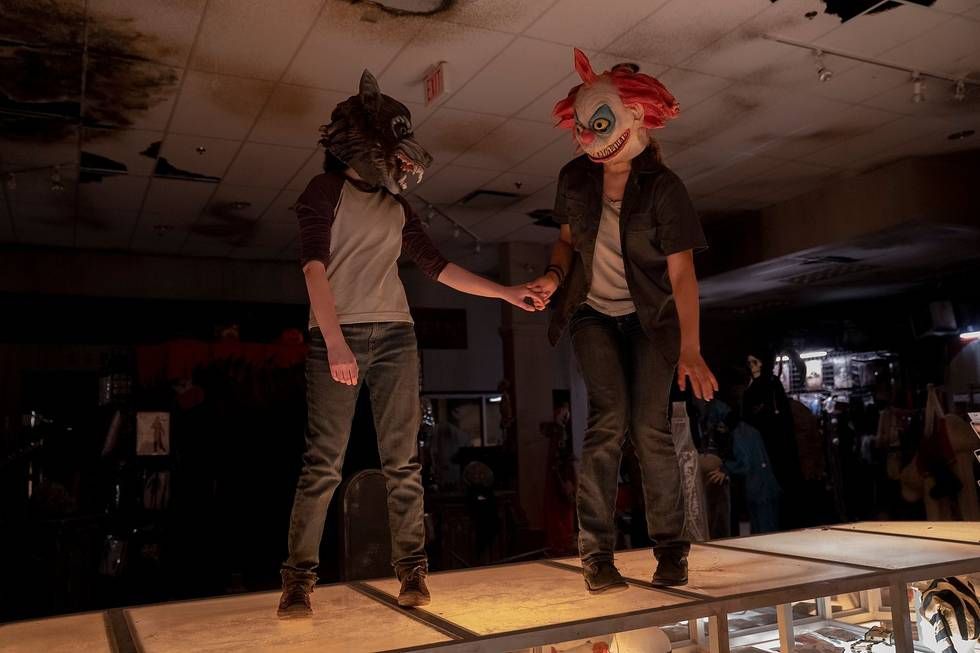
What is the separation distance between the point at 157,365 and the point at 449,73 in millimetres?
3244

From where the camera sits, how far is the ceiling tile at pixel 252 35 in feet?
13.9

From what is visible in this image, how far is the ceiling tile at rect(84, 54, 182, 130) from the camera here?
4.88m

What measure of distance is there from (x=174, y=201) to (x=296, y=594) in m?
6.03

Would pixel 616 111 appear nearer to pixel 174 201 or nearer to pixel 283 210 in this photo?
pixel 283 210

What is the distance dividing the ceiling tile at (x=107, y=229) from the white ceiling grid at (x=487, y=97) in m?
0.05

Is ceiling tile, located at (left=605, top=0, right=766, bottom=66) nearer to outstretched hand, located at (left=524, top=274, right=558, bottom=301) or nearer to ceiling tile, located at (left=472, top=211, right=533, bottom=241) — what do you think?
outstretched hand, located at (left=524, top=274, right=558, bottom=301)

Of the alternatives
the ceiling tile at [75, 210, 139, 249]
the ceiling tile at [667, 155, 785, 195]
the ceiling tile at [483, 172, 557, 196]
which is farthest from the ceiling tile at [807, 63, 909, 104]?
the ceiling tile at [75, 210, 139, 249]

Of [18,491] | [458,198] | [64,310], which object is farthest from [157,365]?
[64,310]

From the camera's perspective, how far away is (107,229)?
27.8 ft

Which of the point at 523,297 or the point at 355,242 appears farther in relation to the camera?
the point at 523,297

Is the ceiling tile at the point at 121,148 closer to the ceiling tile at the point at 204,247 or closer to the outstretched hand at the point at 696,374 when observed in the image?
the ceiling tile at the point at 204,247

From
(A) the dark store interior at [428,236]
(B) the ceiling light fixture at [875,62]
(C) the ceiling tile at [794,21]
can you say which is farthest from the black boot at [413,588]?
(B) the ceiling light fixture at [875,62]

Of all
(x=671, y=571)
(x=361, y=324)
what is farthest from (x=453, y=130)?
(x=671, y=571)

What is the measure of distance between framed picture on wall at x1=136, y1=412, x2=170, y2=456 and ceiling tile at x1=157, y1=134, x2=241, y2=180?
2.03m
